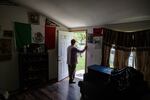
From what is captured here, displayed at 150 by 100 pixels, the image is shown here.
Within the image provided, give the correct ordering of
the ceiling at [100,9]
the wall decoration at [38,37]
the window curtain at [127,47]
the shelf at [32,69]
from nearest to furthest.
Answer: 1. the ceiling at [100,9]
2. the window curtain at [127,47]
3. the shelf at [32,69]
4. the wall decoration at [38,37]

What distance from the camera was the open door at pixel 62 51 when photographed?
4366 millimetres

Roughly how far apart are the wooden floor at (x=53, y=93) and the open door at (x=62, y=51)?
1.89ft

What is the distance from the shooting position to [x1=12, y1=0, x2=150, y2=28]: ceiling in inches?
101

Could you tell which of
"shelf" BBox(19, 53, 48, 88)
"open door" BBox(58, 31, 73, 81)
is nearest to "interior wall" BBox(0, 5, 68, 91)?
"shelf" BBox(19, 53, 48, 88)

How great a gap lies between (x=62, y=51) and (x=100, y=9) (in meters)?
2.16

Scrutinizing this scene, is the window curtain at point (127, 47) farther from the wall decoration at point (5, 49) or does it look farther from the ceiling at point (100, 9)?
the wall decoration at point (5, 49)

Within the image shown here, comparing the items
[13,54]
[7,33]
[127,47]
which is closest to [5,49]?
[13,54]

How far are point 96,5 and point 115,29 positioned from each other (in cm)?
107

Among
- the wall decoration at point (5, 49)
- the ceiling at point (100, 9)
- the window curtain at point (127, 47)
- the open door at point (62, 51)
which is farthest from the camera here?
the open door at point (62, 51)

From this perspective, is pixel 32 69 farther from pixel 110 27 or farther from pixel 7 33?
pixel 110 27

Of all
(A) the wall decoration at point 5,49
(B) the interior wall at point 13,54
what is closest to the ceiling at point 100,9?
(B) the interior wall at point 13,54

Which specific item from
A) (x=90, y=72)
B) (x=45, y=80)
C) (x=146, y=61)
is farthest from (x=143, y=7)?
(x=45, y=80)

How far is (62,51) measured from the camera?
452cm

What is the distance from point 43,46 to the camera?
165 inches
